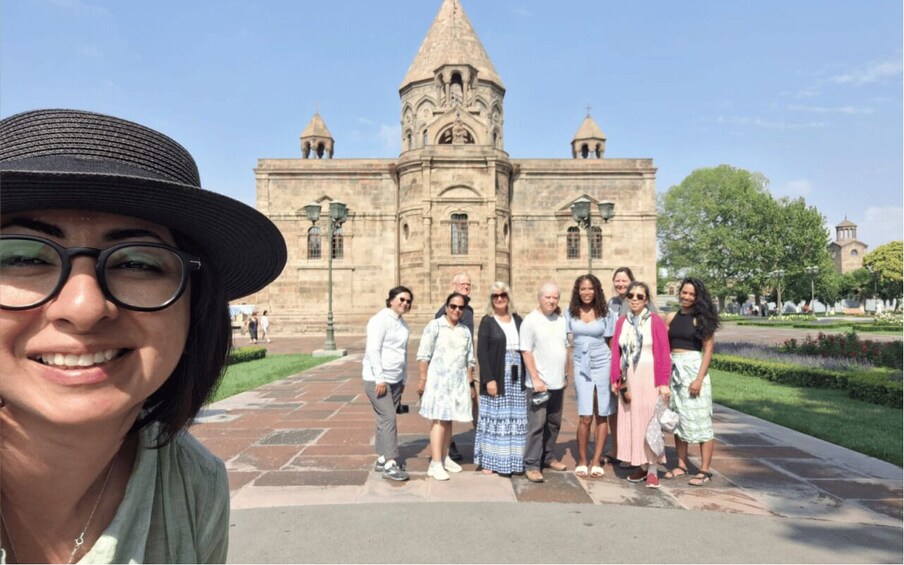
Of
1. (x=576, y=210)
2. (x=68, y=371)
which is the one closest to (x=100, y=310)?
(x=68, y=371)

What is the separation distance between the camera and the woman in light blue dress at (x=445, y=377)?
211 inches

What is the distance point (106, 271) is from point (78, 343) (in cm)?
14

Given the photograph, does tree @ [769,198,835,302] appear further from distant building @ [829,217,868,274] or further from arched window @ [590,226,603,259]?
distant building @ [829,217,868,274]

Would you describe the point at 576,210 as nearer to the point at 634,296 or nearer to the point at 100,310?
the point at 634,296

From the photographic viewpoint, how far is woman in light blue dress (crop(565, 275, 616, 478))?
5480mm

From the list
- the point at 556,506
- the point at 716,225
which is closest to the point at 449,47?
the point at 716,225

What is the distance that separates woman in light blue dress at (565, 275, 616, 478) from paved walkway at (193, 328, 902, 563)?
1.59 feet

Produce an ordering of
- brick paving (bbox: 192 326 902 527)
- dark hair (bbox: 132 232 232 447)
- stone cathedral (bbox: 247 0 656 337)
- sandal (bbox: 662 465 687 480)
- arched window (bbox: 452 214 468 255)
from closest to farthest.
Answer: dark hair (bbox: 132 232 232 447) < brick paving (bbox: 192 326 902 527) < sandal (bbox: 662 465 687 480) < arched window (bbox: 452 214 468 255) < stone cathedral (bbox: 247 0 656 337)

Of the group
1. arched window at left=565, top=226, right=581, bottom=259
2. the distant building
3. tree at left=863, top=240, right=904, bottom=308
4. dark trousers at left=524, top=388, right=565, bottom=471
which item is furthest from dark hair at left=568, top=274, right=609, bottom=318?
the distant building

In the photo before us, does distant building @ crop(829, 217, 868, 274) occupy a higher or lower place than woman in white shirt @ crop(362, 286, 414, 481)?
higher

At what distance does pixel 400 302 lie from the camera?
18.6 ft

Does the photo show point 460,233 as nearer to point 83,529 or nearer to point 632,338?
point 632,338

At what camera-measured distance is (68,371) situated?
94cm

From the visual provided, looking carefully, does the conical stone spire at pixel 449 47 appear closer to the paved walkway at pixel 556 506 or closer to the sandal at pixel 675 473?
the paved walkway at pixel 556 506
